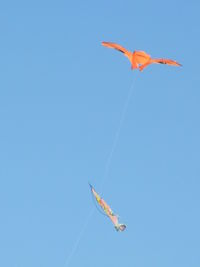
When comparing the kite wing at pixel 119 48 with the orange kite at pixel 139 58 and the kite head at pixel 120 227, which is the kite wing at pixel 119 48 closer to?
the orange kite at pixel 139 58

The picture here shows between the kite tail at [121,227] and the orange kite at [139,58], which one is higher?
the orange kite at [139,58]

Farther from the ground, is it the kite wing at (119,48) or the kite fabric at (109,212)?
the kite wing at (119,48)

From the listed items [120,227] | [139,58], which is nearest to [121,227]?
[120,227]

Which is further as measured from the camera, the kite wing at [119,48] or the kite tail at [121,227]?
the kite wing at [119,48]

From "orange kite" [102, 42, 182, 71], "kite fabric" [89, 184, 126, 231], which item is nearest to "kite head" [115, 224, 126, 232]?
"kite fabric" [89, 184, 126, 231]

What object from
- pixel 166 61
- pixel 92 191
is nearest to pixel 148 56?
pixel 166 61

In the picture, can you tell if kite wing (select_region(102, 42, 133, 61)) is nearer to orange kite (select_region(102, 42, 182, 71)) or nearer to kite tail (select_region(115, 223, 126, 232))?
orange kite (select_region(102, 42, 182, 71))

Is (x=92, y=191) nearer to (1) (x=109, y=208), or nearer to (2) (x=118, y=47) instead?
(1) (x=109, y=208)

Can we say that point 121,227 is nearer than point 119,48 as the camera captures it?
Yes

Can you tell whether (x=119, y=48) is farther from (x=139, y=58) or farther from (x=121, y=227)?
(x=121, y=227)

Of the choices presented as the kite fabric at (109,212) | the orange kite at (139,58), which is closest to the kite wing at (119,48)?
the orange kite at (139,58)

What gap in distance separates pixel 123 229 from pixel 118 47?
17.7 metres

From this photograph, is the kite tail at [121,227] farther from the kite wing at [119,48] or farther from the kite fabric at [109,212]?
the kite wing at [119,48]

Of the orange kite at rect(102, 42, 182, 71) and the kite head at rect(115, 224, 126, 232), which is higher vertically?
the orange kite at rect(102, 42, 182, 71)
